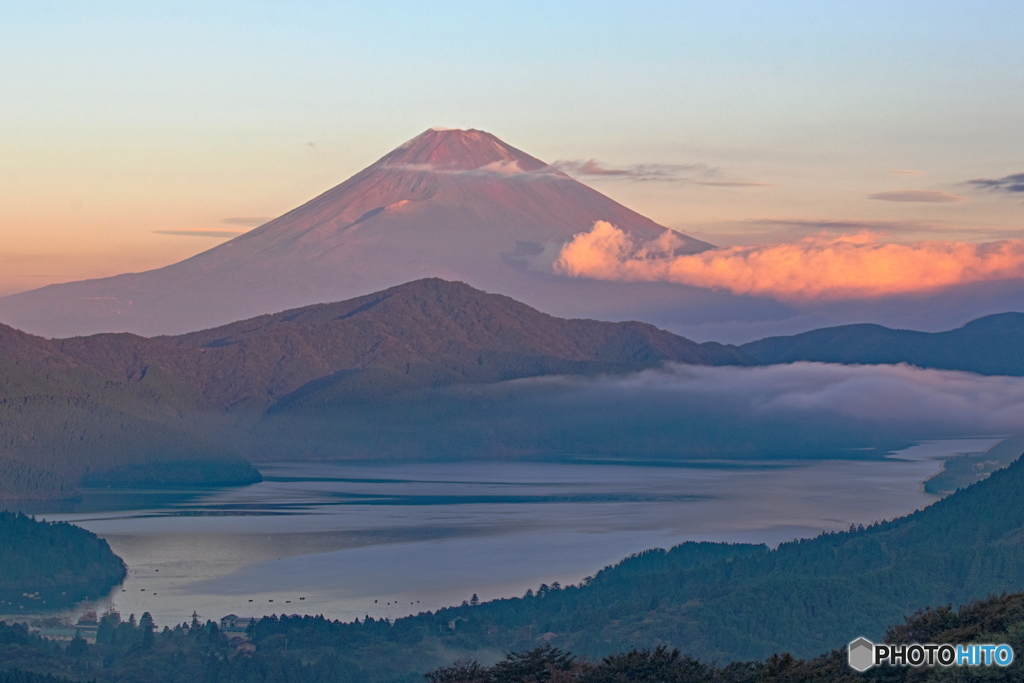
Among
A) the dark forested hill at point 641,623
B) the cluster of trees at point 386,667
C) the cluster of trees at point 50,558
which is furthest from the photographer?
the cluster of trees at point 50,558

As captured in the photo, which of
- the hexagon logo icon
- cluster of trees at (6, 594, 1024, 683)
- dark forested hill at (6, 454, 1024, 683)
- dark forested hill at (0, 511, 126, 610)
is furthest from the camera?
dark forested hill at (0, 511, 126, 610)

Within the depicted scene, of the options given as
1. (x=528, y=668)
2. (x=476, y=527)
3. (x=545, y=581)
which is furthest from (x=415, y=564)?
(x=528, y=668)

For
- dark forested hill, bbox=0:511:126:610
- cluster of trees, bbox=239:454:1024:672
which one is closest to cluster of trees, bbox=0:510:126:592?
dark forested hill, bbox=0:511:126:610

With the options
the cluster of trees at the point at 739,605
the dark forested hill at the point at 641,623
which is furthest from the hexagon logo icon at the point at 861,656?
the cluster of trees at the point at 739,605

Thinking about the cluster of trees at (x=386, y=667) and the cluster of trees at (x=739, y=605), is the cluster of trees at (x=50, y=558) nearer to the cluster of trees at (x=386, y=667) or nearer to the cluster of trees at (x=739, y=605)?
the cluster of trees at (x=386, y=667)

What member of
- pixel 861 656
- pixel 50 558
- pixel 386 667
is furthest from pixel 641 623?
pixel 50 558

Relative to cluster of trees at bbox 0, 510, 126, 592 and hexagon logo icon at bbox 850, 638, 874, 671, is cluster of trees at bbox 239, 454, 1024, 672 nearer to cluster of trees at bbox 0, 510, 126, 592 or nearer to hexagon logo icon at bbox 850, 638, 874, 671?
cluster of trees at bbox 0, 510, 126, 592

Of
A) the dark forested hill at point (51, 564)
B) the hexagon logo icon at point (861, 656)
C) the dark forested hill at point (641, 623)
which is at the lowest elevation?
the dark forested hill at point (51, 564)
